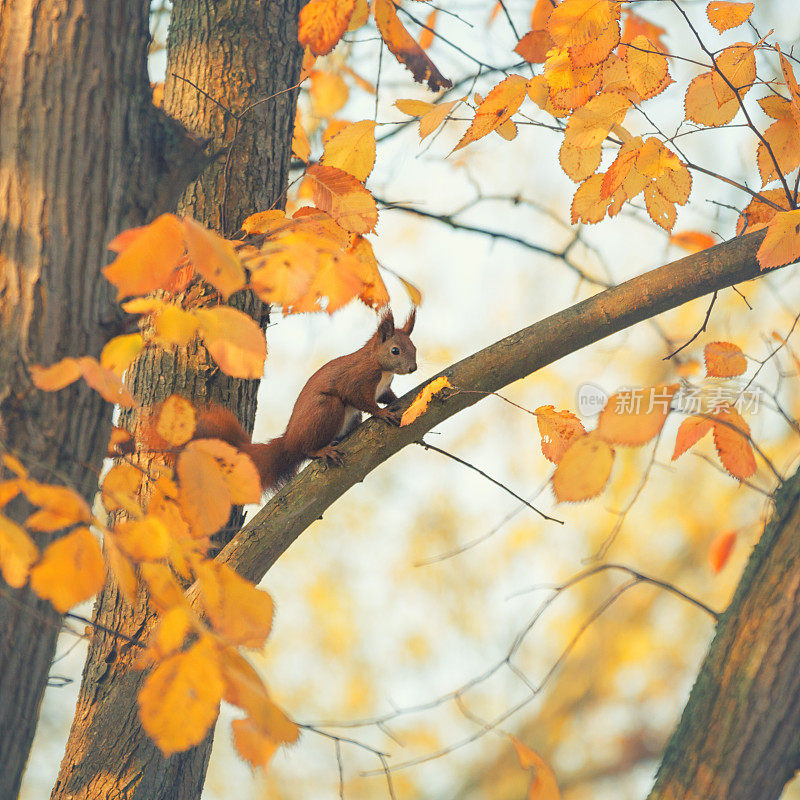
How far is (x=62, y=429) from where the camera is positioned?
1.23m

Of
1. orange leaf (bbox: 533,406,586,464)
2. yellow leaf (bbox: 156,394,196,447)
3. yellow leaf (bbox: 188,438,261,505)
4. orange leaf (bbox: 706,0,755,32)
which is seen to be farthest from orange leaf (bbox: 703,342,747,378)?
yellow leaf (bbox: 156,394,196,447)

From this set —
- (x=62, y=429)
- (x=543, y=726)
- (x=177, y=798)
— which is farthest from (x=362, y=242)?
(x=543, y=726)

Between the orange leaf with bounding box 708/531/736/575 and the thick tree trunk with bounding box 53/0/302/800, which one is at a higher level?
the thick tree trunk with bounding box 53/0/302/800

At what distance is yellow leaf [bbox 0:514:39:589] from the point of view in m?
0.91

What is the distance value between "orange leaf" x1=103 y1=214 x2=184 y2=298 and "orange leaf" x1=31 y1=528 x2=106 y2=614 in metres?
0.33

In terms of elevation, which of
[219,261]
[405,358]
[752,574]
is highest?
[405,358]

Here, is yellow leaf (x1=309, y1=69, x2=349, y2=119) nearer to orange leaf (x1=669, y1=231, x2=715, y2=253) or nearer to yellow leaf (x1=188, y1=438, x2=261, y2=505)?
orange leaf (x1=669, y1=231, x2=715, y2=253)

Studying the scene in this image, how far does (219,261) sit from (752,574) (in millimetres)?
968

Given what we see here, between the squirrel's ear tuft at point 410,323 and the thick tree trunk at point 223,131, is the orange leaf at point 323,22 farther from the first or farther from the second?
the squirrel's ear tuft at point 410,323

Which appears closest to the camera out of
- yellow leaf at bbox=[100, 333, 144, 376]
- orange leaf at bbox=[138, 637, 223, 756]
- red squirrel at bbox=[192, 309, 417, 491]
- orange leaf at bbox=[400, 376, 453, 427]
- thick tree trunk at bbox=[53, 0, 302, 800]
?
orange leaf at bbox=[138, 637, 223, 756]

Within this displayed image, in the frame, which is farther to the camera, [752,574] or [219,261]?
[752,574]

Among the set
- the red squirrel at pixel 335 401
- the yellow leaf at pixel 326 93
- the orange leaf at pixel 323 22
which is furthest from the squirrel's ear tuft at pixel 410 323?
the orange leaf at pixel 323 22

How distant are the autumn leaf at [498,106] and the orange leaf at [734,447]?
715mm

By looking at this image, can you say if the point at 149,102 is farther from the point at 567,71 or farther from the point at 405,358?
the point at 405,358
